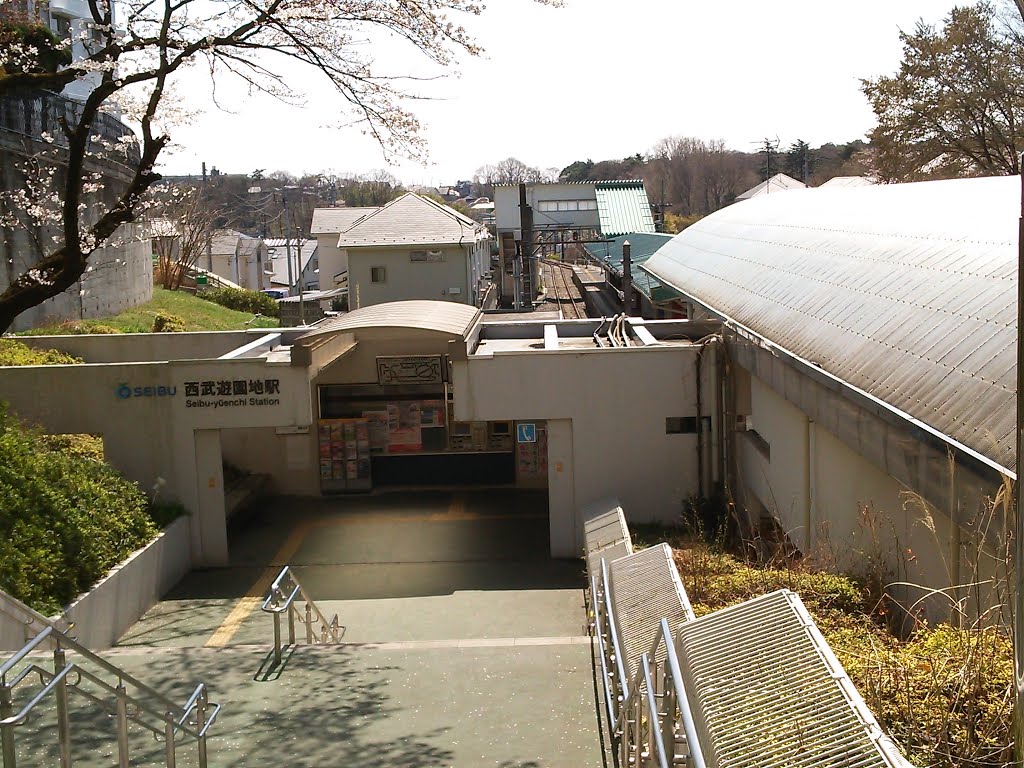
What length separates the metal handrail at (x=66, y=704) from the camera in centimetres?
588

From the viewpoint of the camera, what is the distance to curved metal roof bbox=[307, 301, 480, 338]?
17.5 meters

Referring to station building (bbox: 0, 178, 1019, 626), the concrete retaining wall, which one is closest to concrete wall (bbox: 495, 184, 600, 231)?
station building (bbox: 0, 178, 1019, 626)

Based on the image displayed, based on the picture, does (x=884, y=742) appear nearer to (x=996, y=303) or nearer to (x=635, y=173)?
(x=996, y=303)

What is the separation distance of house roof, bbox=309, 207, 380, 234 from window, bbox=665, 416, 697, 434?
38690 millimetres

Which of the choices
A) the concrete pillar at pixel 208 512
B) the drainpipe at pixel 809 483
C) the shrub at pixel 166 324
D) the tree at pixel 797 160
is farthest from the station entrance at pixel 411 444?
the tree at pixel 797 160

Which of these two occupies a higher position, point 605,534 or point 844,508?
point 844,508

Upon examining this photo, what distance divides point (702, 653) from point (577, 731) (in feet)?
9.49

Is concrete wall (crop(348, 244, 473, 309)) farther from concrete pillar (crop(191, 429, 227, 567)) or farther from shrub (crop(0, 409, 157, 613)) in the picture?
shrub (crop(0, 409, 157, 613))

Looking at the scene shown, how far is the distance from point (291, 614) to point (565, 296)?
123 feet

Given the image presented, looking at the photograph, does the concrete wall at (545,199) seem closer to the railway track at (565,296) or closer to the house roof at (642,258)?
the railway track at (565,296)

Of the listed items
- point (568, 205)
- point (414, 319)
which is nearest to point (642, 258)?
point (414, 319)

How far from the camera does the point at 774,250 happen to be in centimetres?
1672

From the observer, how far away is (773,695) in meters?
5.04

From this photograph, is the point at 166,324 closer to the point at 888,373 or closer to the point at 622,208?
the point at 888,373
